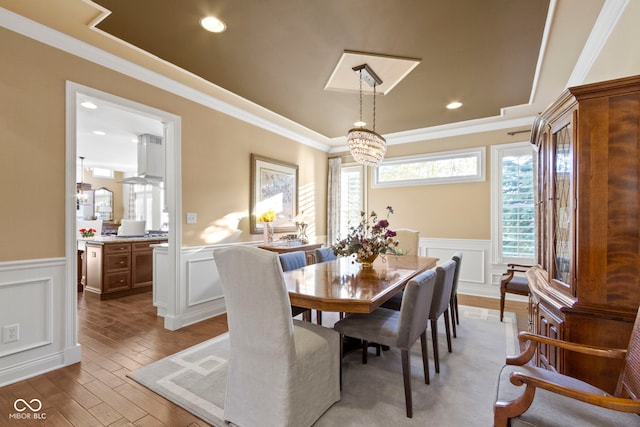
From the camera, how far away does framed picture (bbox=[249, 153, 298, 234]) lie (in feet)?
14.1

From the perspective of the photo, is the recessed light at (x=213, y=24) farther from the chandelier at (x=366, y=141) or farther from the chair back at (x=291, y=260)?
the chair back at (x=291, y=260)

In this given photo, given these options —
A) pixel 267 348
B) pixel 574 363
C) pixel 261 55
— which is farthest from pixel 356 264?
pixel 261 55

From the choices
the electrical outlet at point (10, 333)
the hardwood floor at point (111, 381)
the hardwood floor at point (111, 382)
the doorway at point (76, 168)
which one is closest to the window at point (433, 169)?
the hardwood floor at point (111, 381)

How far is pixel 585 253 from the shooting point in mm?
1504

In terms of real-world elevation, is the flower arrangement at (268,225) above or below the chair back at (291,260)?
above

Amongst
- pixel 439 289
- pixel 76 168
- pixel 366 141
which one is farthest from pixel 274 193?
pixel 439 289

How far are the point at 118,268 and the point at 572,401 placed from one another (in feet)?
17.3

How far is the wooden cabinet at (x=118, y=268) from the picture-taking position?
14.4 feet

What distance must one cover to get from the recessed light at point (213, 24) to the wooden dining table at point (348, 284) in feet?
6.41

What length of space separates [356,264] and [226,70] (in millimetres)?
2327

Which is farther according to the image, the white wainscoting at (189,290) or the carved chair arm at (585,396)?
the white wainscoting at (189,290)

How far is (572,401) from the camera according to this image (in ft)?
4.02

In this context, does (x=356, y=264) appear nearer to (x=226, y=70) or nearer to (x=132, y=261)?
(x=226, y=70)

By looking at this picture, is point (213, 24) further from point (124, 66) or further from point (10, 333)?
point (10, 333)
